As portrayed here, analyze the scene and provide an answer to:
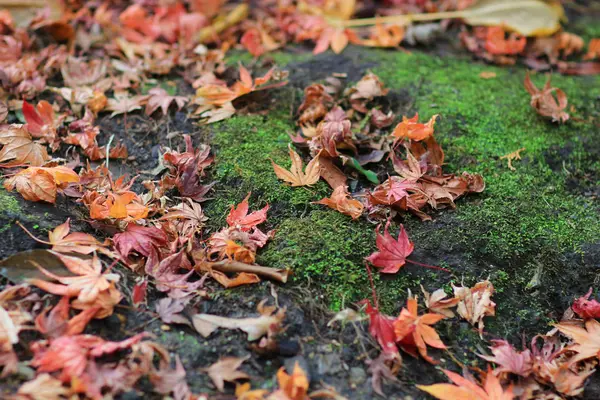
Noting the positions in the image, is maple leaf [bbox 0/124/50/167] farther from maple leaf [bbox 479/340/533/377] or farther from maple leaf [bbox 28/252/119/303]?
maple leaf [bbox 479/340/533/377]

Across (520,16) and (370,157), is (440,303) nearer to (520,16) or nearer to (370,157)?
(370,157)

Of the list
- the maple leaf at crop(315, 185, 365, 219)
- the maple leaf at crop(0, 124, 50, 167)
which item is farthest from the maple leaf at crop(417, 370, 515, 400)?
the maple leaf at crop(0, 124, 50, 167)

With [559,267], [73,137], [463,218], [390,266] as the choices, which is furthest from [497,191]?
[73,137]

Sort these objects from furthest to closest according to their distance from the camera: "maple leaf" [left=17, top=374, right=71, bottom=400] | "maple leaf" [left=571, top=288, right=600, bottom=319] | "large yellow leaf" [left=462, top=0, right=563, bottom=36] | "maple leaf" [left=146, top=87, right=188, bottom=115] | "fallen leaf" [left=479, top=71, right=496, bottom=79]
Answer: "large yellow leaf" [left=462, top=0, right=563, bottom=36] → "fallen leaf" [left=479, top=71, right=496, bottom=79] → "maple leaf" [left=146, top=87, right=188, bottom=115] → "maple leaf" [left=571, top=288, right=600, bottom=319] → "maple leaf" [left=17, top=374, right=71, bottom=400]

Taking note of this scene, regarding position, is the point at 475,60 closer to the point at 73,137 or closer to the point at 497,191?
the point at 497,191

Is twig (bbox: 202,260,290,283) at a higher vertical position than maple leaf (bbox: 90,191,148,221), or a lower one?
lower

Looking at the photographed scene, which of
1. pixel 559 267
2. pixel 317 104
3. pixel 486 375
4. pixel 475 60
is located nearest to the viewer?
pixel 486 375

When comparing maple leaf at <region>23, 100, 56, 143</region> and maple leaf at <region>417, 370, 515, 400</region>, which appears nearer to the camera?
maple leaf at <region>417, 370, 515, 400</region>
